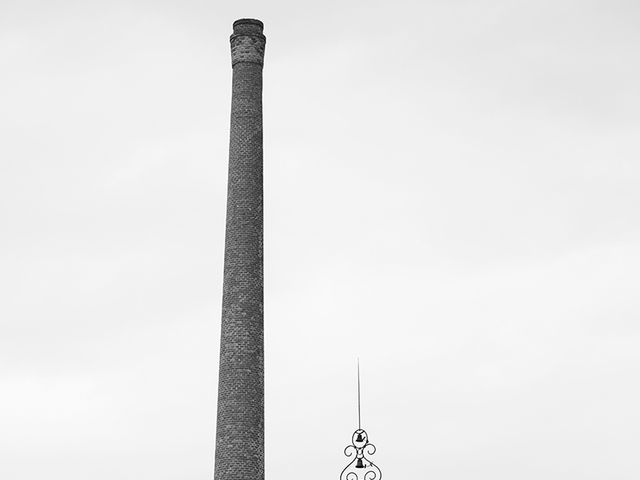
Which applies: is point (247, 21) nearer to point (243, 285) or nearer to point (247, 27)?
point (247, 27)

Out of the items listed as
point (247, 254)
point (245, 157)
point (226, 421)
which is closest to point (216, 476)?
point (226, 421)

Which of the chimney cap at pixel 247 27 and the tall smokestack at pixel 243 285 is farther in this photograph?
the chimney cap at pixel 247 27

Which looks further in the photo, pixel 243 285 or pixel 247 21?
pixel 247 21

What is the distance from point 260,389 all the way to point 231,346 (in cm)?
136

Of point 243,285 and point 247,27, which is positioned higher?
point 247,27

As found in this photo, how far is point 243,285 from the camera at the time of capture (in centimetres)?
2827

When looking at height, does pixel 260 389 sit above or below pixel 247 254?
below

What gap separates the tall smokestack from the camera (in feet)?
88.9

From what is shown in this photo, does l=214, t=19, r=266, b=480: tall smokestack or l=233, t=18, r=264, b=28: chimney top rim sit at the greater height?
l=233, t=18, r=264, b=28: chimney top rim

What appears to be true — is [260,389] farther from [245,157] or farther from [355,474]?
[245,157]

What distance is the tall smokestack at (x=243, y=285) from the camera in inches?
1067

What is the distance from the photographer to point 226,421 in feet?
89.3

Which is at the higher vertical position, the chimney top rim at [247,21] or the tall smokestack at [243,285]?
the chimney top rim at [247,21]

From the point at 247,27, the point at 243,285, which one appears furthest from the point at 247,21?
the point at 243,285
